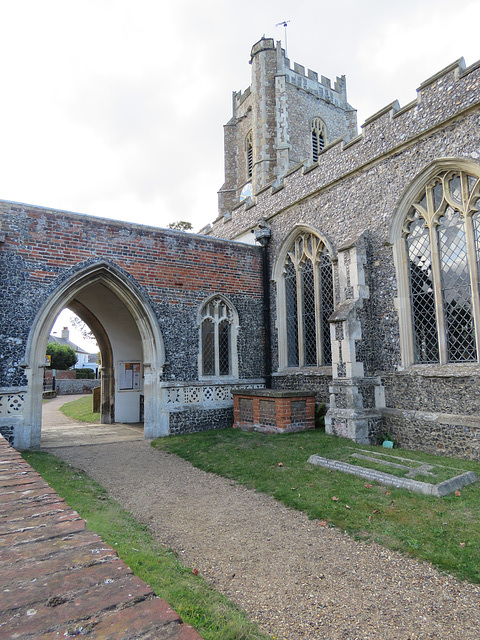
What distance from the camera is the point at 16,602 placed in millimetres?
1201

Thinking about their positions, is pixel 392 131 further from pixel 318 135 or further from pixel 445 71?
pixel 318 135

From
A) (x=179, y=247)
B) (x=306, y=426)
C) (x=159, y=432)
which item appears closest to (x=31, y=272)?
(x=179, y=247)

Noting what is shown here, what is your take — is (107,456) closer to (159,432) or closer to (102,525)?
(159,432)

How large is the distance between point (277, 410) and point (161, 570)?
6.06 meters

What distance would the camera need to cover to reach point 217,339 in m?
10.9

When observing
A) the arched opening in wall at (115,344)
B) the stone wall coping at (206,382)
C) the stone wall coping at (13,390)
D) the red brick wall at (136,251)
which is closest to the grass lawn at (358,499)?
the stone wall coping at (206,382)

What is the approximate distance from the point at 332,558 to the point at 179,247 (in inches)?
331

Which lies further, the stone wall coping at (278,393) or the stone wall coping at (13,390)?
the stone wall coping at (278,393)

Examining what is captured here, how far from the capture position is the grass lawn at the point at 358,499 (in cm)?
360

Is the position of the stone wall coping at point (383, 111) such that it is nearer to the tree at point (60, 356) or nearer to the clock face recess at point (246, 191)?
the clock face recess at point (246, 191)

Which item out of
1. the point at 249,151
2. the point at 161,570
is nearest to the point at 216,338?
the point at 161,570

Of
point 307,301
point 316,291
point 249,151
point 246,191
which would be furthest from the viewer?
point 249,151

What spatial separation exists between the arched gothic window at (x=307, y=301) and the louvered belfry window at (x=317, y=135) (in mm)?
12303

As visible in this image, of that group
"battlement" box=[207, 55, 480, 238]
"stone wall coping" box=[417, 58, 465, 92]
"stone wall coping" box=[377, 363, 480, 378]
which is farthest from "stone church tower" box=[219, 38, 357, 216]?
→ "stone wall coping" box=[377, 363, 480, 378]
